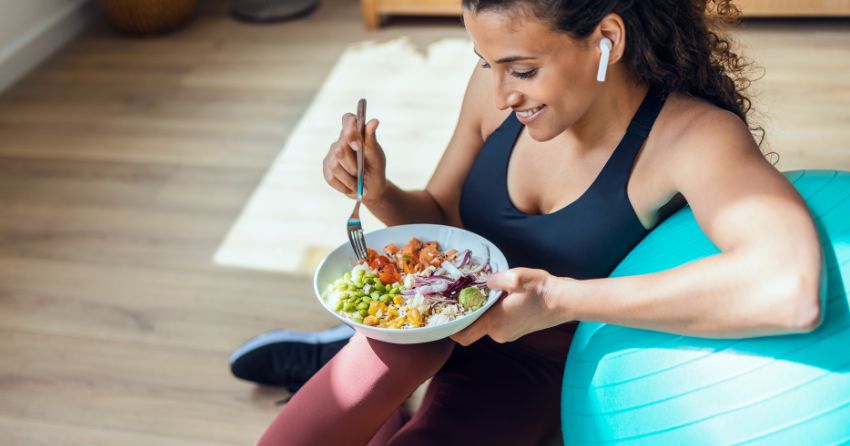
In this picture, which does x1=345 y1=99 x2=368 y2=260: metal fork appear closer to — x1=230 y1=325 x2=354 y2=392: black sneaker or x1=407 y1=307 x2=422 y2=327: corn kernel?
x1=407 y1=307 x2=422 y2=327: corn kernel

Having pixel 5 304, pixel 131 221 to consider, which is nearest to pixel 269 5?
pixel 131 221

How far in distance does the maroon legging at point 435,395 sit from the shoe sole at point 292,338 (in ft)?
0.88

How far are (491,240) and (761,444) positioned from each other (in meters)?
0.64

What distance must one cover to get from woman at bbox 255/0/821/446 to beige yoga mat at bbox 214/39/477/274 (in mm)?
867

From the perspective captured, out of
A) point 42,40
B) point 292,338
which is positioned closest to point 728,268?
point 292,338

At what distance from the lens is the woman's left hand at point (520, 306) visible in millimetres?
1296

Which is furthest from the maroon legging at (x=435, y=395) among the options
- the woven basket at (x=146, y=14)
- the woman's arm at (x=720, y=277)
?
the woven basket at (x=146, y=14)

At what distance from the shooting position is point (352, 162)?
1517mm

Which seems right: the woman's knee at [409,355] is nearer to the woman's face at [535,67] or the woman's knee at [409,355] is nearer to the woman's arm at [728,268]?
the woman's arm at [728,268]

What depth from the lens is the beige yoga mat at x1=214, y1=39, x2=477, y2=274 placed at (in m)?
2.51

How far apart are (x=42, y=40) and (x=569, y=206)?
2.88 m

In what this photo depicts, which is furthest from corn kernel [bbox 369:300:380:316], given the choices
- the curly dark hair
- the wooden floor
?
the wooden floor

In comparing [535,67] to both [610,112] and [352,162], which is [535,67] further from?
[352,162]

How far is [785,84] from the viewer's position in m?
2.97
